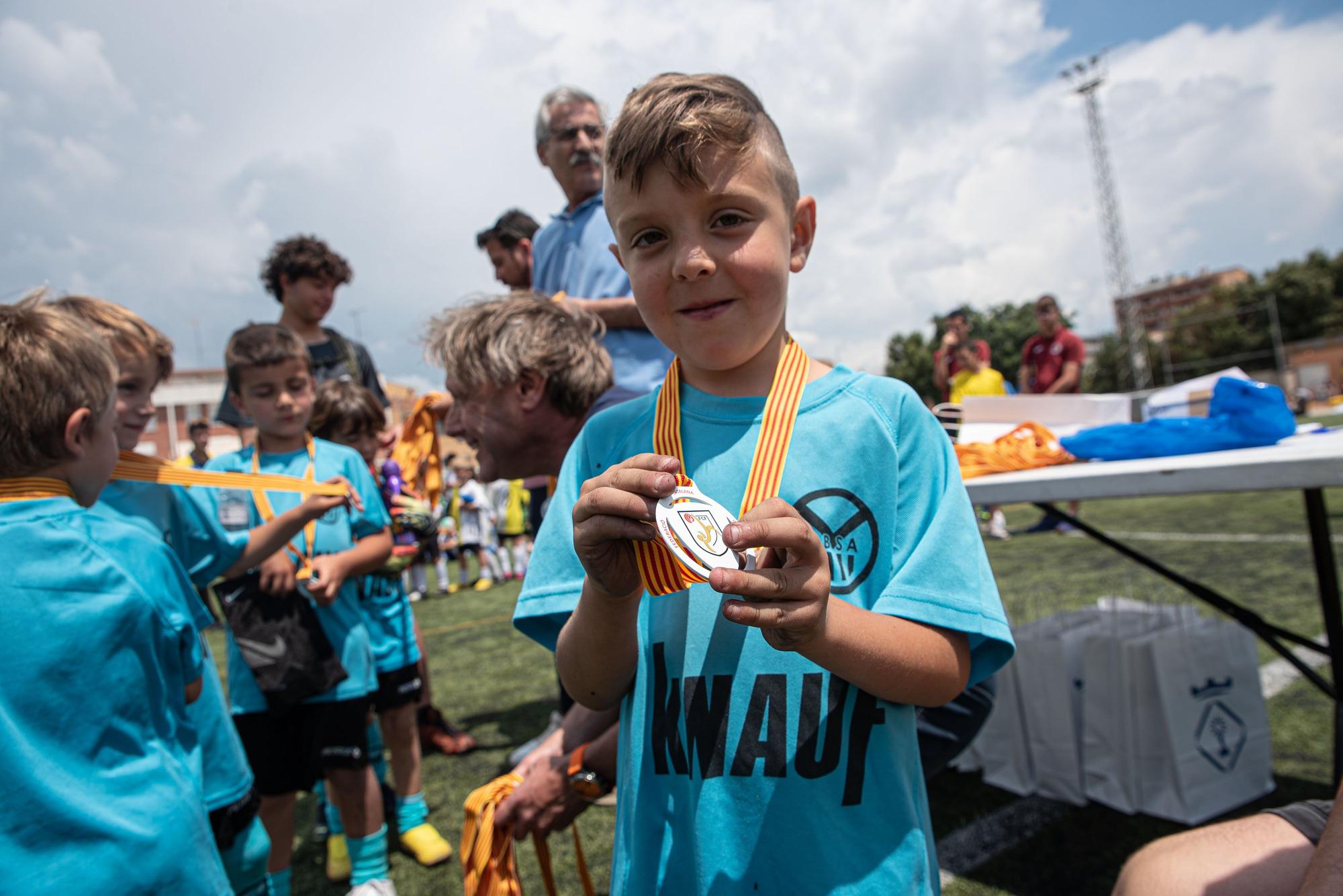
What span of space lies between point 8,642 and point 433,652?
6.98 meters

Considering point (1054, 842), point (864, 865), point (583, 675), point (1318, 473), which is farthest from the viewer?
point (1054, 842)

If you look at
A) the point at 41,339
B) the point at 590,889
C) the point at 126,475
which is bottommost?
the point at 590,889

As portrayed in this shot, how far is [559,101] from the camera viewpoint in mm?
3691

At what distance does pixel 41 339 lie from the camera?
1688 millimetres

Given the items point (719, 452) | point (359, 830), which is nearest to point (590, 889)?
point (719, 452)

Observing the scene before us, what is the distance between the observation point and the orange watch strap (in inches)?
62.9

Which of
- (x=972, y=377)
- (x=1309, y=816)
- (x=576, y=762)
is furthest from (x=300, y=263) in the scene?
(x=972, y=377)

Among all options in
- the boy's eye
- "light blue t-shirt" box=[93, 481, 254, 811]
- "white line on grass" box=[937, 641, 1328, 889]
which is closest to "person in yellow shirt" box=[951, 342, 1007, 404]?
"white line on grass" box=[937, 641, 1328, 889]

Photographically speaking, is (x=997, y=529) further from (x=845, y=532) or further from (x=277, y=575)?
(x=845, y=532)

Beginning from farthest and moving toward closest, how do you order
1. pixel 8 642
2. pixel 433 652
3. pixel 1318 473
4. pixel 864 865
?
1. pixel 433 652
2. pixel 1318 473
3. pixel 8 642
4. pixel 864 865

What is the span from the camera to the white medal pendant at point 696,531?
0.82 m

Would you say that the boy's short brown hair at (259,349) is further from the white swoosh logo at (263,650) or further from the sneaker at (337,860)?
the sneaker at (337,860)

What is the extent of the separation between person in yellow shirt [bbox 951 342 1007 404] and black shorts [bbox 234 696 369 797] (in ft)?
26.1

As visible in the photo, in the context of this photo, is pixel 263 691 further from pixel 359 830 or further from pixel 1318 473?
pixel 1318 473
